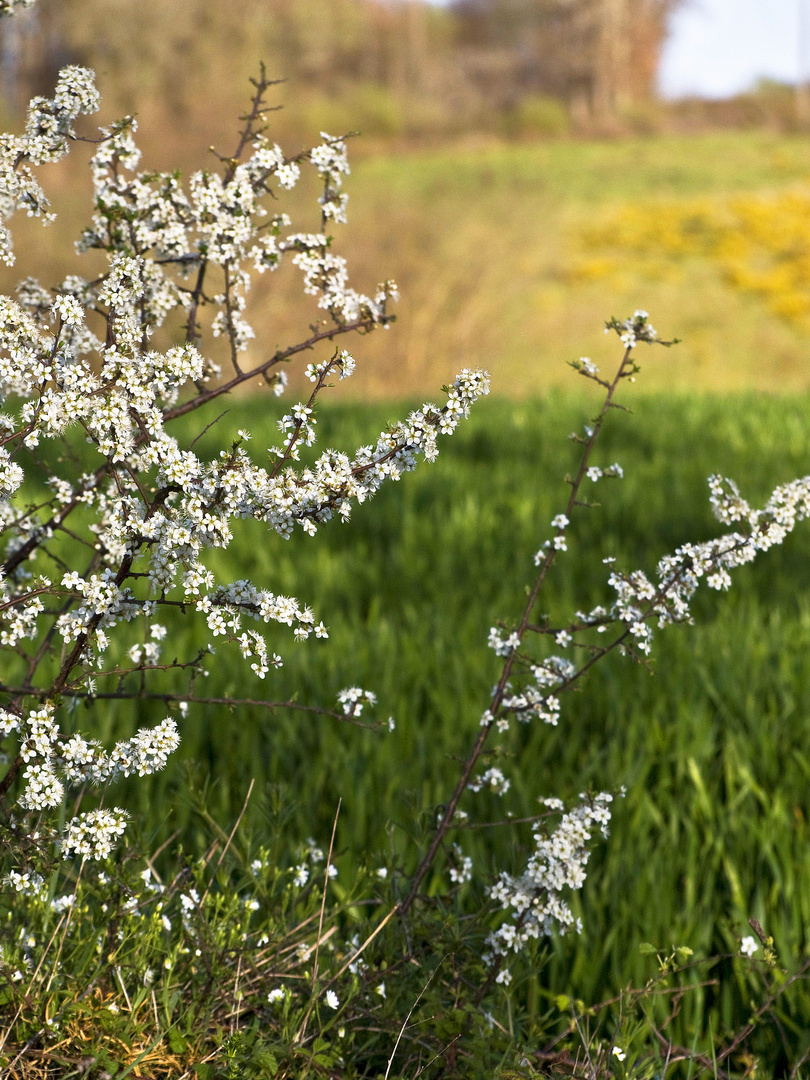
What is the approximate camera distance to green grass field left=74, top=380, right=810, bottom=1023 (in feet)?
8.80

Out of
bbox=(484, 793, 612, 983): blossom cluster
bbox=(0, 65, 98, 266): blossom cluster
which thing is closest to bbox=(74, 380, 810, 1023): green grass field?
bbox=(484, 793, 612, 983): blossom cluster

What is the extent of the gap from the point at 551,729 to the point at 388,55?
185ft

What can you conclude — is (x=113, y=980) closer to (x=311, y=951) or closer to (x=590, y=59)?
(x=311, y=951)

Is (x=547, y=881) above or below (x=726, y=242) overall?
below

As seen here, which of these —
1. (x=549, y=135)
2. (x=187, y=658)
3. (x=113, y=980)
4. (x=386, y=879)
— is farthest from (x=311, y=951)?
(x=549, y=135)

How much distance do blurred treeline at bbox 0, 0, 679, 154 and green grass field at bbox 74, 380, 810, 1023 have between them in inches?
835

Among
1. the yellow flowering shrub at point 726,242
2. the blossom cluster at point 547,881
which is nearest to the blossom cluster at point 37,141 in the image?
the blossom cluster at point 547,881

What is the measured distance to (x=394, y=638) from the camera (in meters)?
4.27

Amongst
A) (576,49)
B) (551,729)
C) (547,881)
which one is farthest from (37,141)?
(576,49)

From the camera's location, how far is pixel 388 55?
173 feet

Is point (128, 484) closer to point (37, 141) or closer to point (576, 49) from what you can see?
point (37, 141)

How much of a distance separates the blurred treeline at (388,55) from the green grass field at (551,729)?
21.2 metres

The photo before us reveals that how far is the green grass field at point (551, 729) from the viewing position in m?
2.68

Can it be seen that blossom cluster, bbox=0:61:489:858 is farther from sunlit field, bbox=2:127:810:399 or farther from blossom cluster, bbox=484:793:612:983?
sunlit field, bbox=2:127:810:399
